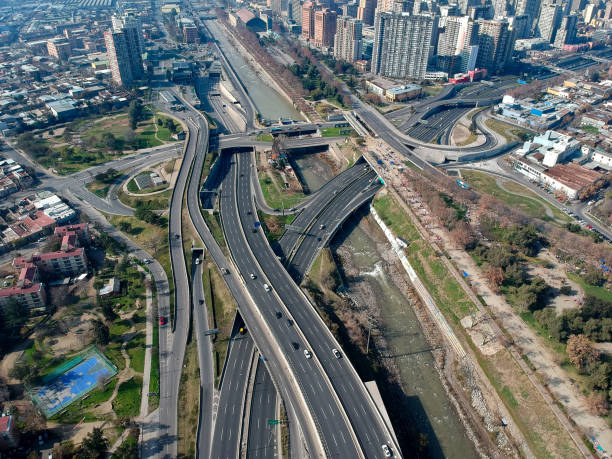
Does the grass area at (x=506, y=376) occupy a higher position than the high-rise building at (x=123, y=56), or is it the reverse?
the high-rise building at (x=123, y=56)

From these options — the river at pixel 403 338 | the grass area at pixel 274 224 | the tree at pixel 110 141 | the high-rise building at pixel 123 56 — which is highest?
the high-rise building at pixel 123 56

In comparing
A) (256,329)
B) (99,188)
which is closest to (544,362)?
(256,329)

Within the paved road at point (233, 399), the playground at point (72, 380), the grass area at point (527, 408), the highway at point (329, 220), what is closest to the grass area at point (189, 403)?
the paved road at point (233, 399)

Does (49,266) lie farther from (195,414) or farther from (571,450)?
(571,450)

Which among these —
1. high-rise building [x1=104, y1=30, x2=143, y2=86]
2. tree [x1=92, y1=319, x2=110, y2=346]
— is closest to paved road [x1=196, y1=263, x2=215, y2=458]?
tree [x1=92, y1=319, x2=110, y2=346]

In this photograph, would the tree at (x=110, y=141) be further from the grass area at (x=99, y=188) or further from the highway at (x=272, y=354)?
the highway at (x=272, y=354)

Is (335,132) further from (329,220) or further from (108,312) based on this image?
(108,312)

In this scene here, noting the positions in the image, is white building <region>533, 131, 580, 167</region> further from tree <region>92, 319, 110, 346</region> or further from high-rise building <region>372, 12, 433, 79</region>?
tree <region>92, 319, 110, 346</region>
